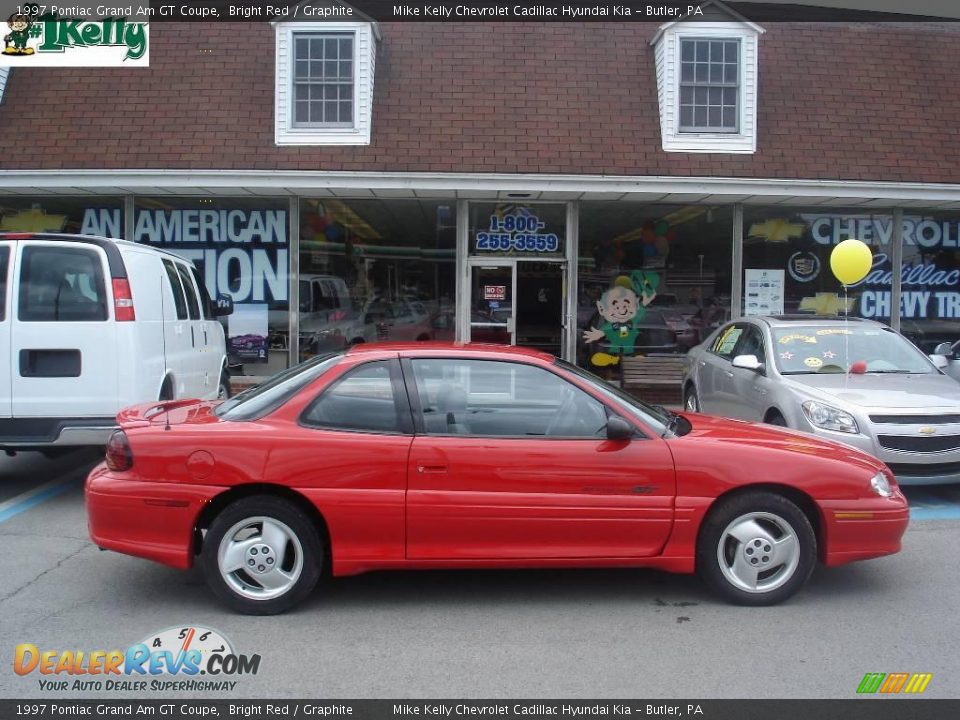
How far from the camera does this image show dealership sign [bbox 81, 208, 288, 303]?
12758 millimetres

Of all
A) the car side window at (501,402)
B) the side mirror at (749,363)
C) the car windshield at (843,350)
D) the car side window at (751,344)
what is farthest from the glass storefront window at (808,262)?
the car side window at (501,402)

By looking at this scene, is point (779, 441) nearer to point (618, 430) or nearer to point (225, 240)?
point (618, 430)

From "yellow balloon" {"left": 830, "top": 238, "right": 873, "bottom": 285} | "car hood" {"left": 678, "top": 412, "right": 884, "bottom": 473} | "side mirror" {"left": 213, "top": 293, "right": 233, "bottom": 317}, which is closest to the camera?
"car hood" {"left": 678, "top": 412, "right": 884, "bottom": 473}

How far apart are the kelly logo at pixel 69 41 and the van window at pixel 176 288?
5893mm

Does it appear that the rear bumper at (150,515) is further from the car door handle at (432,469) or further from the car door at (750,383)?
the car door at (750,383)

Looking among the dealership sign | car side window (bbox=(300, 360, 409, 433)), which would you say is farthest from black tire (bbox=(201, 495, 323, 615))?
the dealership sign

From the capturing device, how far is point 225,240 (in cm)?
1279

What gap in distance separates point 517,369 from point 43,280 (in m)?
4.20

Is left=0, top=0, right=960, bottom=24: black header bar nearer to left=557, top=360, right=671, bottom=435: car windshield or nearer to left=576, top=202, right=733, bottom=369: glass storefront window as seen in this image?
left=576, top=202, right=733, bottom=369: glass storefront window

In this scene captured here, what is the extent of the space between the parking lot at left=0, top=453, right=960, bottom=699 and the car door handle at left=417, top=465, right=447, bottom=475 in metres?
0.80

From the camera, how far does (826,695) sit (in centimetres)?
382

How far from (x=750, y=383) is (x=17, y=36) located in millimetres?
11580

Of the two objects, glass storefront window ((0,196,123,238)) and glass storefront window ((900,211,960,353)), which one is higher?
glass storefront window ((0,196,123,238))

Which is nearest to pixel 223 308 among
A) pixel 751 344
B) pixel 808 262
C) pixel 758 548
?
pixel 751 344
